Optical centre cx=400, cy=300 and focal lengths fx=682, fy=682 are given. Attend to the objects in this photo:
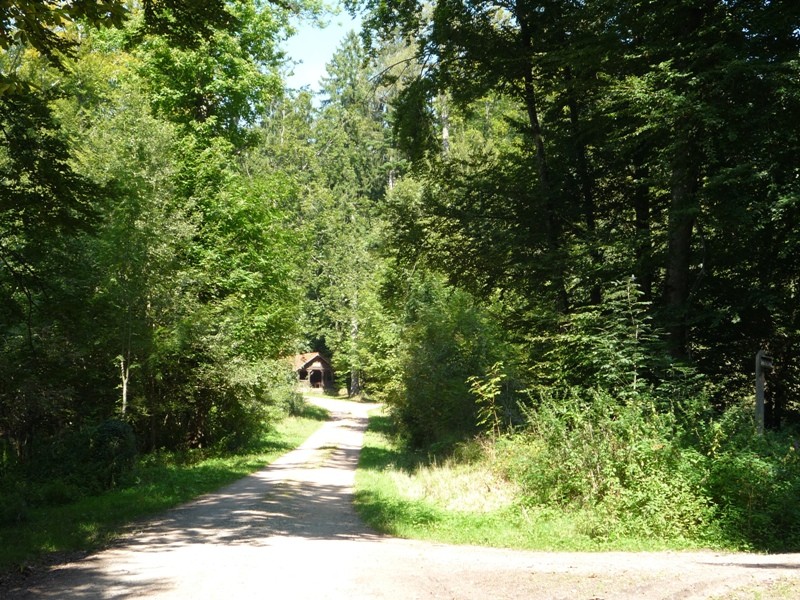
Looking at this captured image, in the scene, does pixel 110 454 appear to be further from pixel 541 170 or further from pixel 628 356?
pixel 541 170

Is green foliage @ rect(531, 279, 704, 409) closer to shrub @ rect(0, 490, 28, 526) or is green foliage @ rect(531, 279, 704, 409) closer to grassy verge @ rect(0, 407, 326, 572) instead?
grassy verge @ rect(0, 407, 326, 572)

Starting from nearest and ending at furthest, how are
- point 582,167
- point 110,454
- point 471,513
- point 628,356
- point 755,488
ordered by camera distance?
point 755,488
point 471,513
point 628,356
point 110,454
point 582,167

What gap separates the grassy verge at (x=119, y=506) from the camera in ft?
29.1

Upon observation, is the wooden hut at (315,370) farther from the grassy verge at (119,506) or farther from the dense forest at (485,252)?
the grassy verge at (119,506)

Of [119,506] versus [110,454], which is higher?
[110,454]

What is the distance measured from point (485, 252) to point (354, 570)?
11862mm

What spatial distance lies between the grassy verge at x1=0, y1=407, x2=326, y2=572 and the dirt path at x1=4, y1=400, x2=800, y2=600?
60 centimetres

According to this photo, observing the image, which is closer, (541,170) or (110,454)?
(110,454)

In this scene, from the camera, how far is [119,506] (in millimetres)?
12008

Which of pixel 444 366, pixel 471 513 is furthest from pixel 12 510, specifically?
pixel 444 366

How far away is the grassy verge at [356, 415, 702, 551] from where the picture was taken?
30.6 ft

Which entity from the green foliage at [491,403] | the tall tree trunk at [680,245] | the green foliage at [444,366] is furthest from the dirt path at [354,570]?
the green foliage at [444,366]

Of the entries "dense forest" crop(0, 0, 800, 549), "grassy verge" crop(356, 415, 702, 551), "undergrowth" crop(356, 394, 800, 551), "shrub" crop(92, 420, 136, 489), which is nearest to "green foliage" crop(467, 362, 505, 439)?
"dense forest" crop(0, 0, 800, 549)

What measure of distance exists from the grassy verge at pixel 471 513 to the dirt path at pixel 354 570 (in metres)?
0.58
